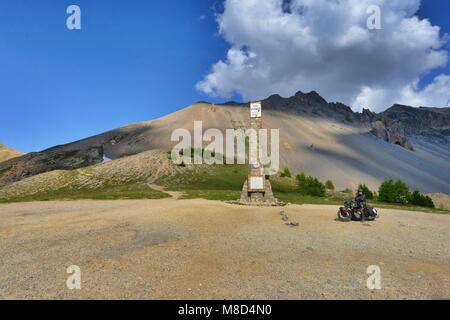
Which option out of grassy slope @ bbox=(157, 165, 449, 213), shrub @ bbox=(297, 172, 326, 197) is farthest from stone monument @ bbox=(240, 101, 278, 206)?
shrub @ bbox=(297, 172, 326, 197)

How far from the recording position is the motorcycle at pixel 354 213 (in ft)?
73.0

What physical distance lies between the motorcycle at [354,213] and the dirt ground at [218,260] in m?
2.24

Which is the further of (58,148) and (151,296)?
(58,148)

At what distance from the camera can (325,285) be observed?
356 inches

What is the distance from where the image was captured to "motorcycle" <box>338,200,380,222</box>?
22266 millimetres

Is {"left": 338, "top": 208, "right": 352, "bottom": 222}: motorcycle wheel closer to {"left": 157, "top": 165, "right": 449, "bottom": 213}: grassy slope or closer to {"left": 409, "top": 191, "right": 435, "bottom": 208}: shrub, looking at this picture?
{"left": 157, "top": 165, "right": 449, "bottom": 213}: grassy slope

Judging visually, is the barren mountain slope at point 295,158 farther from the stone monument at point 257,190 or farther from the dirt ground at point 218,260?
the dirt ground at point 218,260

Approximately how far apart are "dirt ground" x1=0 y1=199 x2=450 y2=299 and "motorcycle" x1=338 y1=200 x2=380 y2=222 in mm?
2242

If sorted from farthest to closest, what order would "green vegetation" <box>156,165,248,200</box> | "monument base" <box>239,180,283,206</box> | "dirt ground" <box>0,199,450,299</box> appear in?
"green vegetation" <box>156,165,248,200</box> < "monument base" <box>239,180,283,206</box> < "dirt ground" <box>0,199,450,299</box>

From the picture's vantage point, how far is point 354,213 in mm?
22359

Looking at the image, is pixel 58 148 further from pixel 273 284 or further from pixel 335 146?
pixel 273 284

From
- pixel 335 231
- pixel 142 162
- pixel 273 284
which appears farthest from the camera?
pixel 142 162
